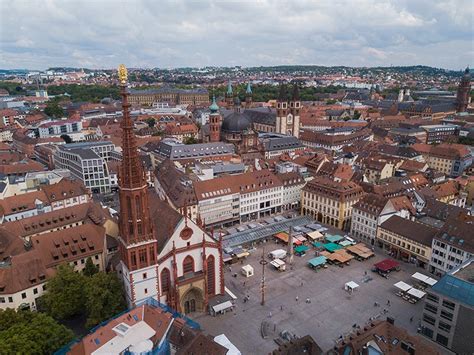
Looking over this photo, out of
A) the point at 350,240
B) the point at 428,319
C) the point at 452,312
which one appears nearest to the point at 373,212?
the point at 350,240

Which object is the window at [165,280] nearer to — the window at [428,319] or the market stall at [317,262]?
the market stall at [317,262]

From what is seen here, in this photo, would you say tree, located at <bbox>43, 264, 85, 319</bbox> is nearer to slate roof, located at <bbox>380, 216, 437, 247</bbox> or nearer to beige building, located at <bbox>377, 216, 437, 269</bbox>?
beige building, located at <bbox>377, 216, 437, 269</bbox>

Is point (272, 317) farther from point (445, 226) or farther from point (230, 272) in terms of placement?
point (445, 226)

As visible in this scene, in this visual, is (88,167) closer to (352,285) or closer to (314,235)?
(314,235)

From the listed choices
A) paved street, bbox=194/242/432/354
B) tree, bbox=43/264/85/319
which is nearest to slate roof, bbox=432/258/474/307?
paved street, bbox=194/242/432/354

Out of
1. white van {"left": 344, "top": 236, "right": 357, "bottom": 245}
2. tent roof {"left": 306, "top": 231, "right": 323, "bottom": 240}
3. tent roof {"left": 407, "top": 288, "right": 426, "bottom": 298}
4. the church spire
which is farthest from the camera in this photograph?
tent roof {"left": 306, "top": 231, "right": 323, "bottom": 240}

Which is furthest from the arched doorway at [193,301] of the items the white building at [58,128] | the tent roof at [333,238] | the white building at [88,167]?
the white building at [58,128]
